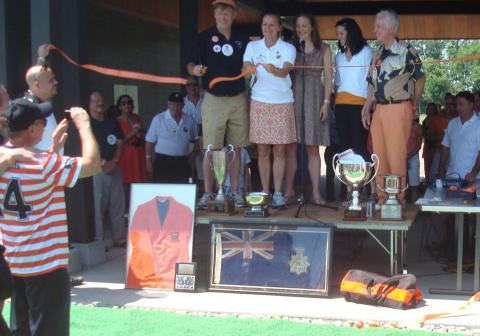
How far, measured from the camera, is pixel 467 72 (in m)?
46.9

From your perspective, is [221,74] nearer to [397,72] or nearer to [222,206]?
[222,206]

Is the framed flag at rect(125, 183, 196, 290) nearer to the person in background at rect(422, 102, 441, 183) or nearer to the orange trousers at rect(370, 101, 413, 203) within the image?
the orange trousers at rect(370, 101, 413, 203)

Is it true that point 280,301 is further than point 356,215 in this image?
No

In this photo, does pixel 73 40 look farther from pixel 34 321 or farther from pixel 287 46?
pixel 34 321

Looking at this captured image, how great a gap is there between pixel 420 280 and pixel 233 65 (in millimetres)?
2529

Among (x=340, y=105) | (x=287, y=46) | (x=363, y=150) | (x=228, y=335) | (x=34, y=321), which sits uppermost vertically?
(x=287, y=46)

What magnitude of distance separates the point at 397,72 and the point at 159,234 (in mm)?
2450

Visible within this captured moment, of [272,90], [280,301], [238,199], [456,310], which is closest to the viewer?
[456,310]

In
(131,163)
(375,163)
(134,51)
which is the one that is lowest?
(131,163)

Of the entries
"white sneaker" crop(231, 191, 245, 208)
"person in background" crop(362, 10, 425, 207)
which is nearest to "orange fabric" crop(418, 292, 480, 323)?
"person in background" crop(362, 10, 425, 207)

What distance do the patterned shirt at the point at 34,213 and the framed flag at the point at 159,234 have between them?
2.50 metres

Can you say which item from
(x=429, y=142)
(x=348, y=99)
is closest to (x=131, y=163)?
(x=348, y=99)

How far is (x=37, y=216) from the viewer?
11.1 feet

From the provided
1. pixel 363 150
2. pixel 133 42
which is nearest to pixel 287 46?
pixel 363 150
